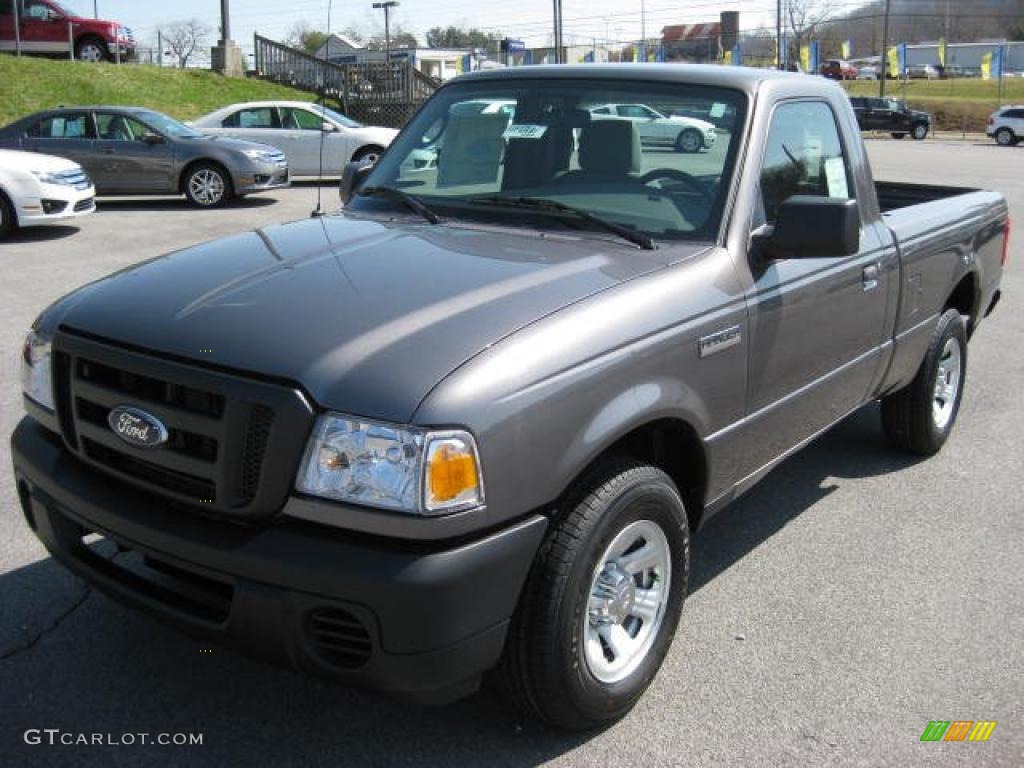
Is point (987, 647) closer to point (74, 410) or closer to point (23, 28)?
point (74, 410)

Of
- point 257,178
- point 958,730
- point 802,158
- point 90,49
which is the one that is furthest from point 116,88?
point 958,730

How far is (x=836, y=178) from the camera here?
429 cm

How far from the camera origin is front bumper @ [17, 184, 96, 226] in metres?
12.2

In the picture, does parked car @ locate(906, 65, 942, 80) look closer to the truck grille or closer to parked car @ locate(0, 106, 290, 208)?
parked car @ locate(0, 106, 290, 208)

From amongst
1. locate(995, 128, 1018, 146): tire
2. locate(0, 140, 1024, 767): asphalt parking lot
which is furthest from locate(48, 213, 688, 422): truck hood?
locate(995, 128, 1018, 146): tire

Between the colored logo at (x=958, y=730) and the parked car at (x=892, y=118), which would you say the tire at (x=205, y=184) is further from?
the parked car at (x=892, y=118)

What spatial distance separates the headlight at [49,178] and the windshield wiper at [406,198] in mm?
9609

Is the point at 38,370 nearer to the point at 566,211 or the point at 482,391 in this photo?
the point at 482,391

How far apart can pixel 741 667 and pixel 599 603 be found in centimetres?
71

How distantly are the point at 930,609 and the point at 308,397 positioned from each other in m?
2.55

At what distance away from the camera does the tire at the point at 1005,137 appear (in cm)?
4097

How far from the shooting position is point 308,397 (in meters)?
2.44

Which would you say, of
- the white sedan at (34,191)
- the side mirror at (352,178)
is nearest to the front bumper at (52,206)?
the white sedan at (34,191)

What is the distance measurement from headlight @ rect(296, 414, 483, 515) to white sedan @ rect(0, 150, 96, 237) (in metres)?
11.3
